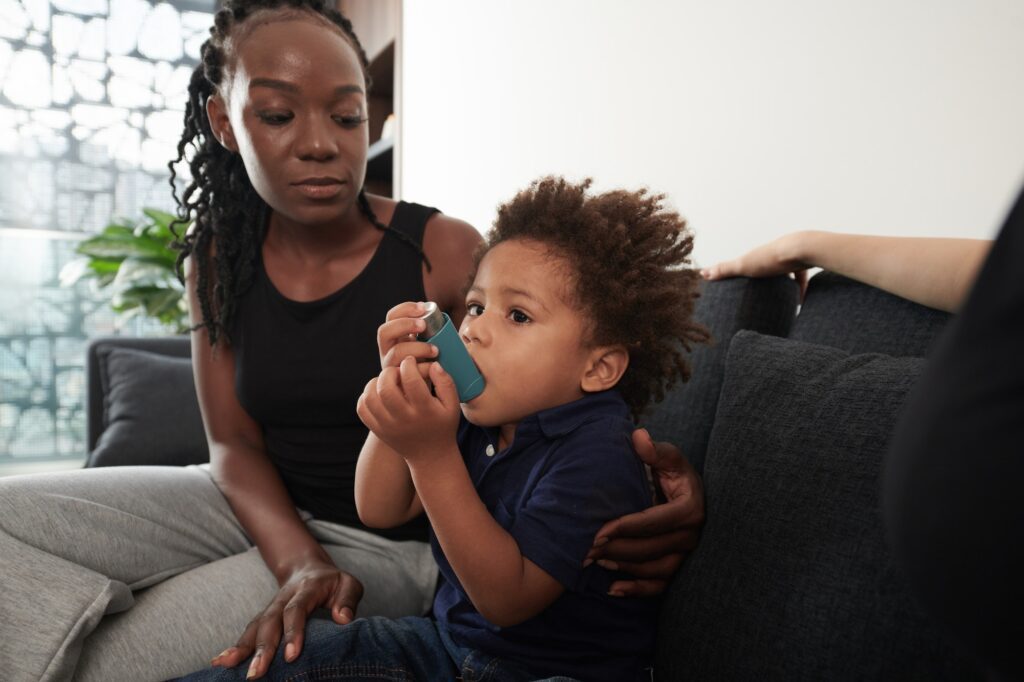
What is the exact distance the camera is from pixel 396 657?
35.0 inches

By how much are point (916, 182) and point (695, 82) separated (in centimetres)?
58

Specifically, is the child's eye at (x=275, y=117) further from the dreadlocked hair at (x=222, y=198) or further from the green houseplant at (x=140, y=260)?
the green houseplant at (x=140, y=260)

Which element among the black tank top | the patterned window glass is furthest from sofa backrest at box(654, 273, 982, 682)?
the patterned window glass

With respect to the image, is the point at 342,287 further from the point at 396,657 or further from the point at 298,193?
the point at 396,657

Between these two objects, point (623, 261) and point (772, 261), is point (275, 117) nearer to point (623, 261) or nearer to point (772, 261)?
point (623, 261)

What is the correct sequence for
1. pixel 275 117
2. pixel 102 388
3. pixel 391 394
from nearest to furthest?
1. pixel 391 394
2. pixel 275 117
3. pixel 102 388

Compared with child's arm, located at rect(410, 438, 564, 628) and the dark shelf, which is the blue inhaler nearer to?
child's arm, located at rect(410, 438, 564, 628)

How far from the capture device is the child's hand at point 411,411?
0.75 metres

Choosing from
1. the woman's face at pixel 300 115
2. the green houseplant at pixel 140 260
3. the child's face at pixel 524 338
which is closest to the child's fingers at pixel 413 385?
the child's face at pixel 524 338

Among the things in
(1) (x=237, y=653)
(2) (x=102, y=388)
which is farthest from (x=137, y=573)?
(2) (x=102, y=388)

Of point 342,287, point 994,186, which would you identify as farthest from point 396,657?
point 994,186

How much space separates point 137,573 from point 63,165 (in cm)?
365

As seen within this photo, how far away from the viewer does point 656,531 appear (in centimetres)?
85

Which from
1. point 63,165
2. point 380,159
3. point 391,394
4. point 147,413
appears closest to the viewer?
point 391,394
